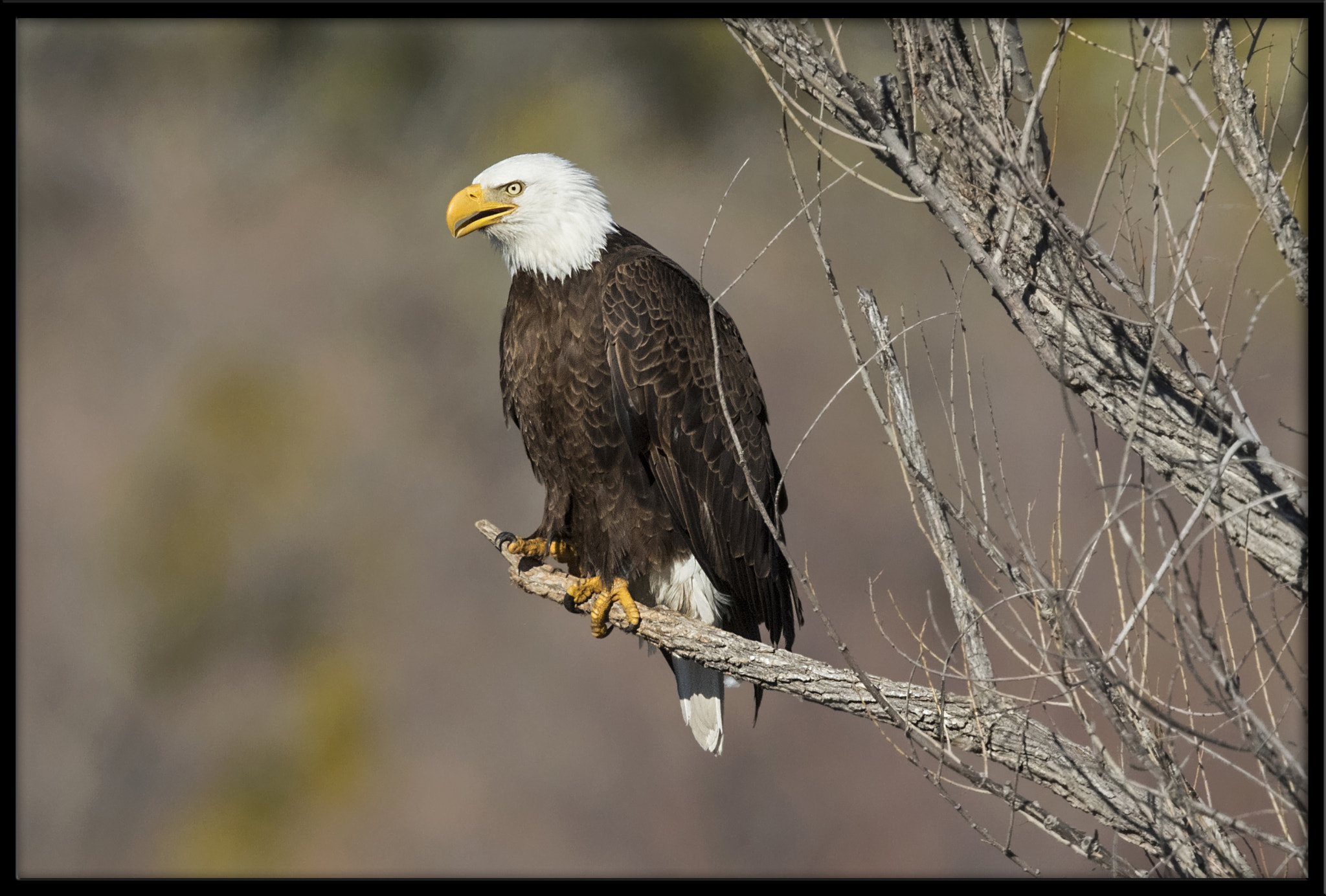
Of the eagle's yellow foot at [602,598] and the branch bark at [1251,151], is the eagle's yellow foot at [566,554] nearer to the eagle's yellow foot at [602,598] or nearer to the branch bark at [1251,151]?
the eagle's yellow foot at [602,598]

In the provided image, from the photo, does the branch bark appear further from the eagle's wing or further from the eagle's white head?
the eagle's white head

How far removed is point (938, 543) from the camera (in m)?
2.45

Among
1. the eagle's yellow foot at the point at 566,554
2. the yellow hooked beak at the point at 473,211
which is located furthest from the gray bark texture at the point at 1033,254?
the eagle's yellow foot at the point at 566,554

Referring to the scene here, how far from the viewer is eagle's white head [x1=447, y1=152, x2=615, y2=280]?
10.0 feet

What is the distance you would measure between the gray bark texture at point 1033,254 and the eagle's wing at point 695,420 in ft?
2.83

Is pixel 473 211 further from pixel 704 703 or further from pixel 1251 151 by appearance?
pixel 1251 151

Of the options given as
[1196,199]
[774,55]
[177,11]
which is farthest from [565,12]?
[1196,199]

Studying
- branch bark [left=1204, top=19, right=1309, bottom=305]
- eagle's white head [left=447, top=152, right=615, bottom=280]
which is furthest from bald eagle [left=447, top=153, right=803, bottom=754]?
branch bark [left=1204, top=19, right=1309, bottom=305]

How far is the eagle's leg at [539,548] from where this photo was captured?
3.28 meters

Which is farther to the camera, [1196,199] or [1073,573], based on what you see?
[1073,573]

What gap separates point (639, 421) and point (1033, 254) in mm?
1218

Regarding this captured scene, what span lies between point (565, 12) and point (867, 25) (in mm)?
754

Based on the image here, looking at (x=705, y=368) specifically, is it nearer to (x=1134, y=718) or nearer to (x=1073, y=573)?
(x=1073, y=573)

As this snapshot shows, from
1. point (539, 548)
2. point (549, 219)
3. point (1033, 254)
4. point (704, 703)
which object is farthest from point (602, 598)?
point (1033, 254)
